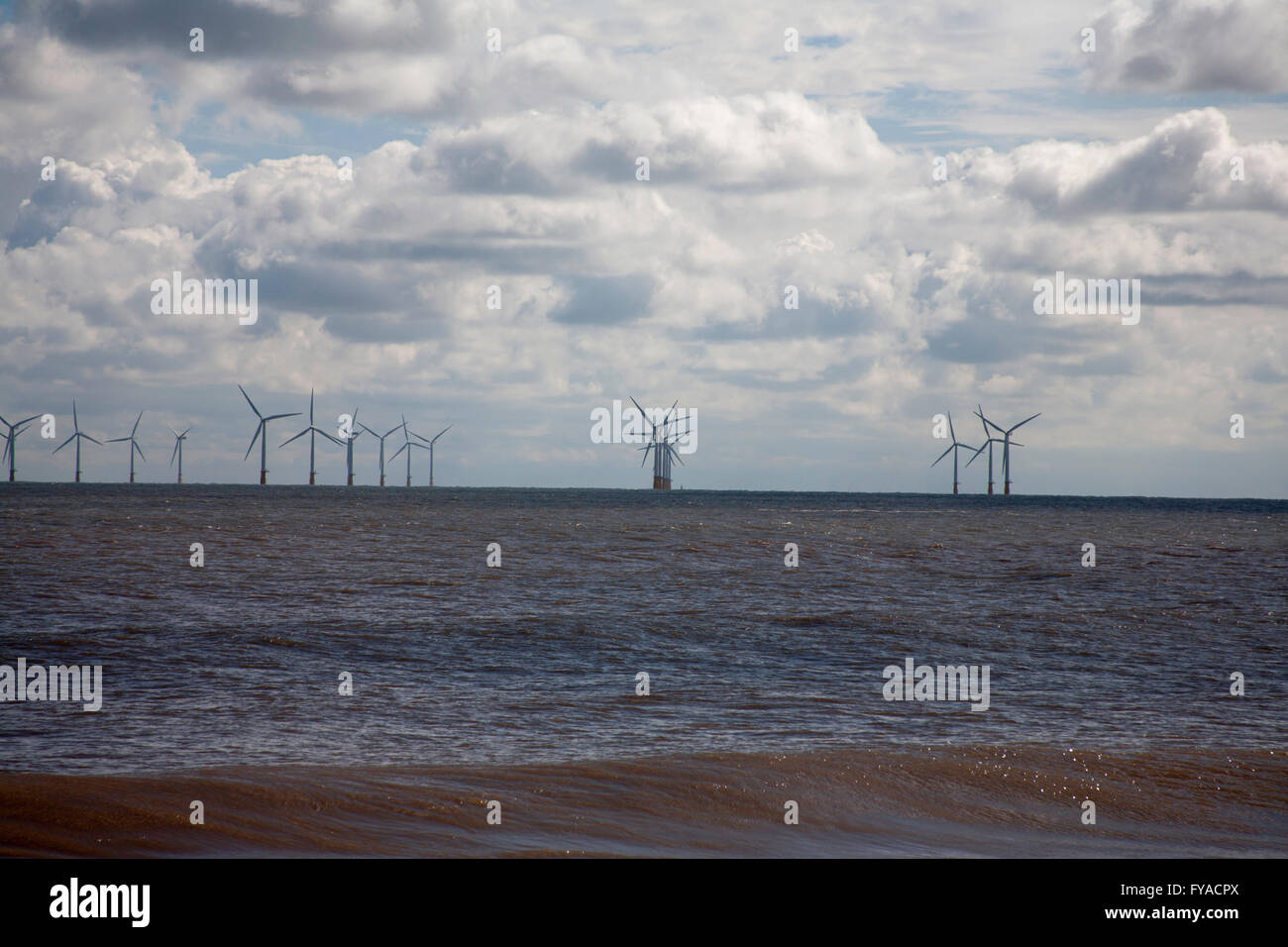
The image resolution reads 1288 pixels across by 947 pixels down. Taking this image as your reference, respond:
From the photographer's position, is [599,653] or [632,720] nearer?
[632,720]

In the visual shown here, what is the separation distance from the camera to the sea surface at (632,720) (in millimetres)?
12414

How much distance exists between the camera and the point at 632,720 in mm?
17969

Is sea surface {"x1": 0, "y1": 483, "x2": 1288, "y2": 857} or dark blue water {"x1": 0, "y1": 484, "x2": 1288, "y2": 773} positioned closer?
sea surface {"x1": 0, "y1": 483, "x2": 1288, "y2": 857}

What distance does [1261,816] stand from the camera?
44.8ft

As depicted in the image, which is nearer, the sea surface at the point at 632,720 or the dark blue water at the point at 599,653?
the sea surface at the point at 632,720

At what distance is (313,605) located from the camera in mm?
33000

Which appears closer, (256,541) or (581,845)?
(581,845)

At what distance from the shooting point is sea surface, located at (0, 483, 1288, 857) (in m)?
12.4
